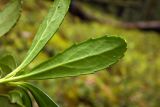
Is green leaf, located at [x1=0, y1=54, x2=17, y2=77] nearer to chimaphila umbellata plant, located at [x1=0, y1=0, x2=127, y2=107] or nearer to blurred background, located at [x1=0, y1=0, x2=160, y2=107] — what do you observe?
chimaphila umbellata plant, located at [x1=0, y1=0, x2=127, y2=107]

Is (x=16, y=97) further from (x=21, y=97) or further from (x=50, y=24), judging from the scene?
(x=50, y=24)

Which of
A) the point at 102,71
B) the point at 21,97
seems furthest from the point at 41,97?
the point at 102,71

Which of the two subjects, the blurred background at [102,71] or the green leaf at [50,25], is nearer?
the green leaf at [50,25]

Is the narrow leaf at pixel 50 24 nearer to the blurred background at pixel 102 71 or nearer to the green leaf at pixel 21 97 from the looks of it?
the green leaf at pixel 21 97

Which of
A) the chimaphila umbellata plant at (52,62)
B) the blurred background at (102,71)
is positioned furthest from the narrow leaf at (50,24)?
the blurred background at (102,71)

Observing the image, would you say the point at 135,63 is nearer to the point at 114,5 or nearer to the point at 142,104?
the point at 142,104
